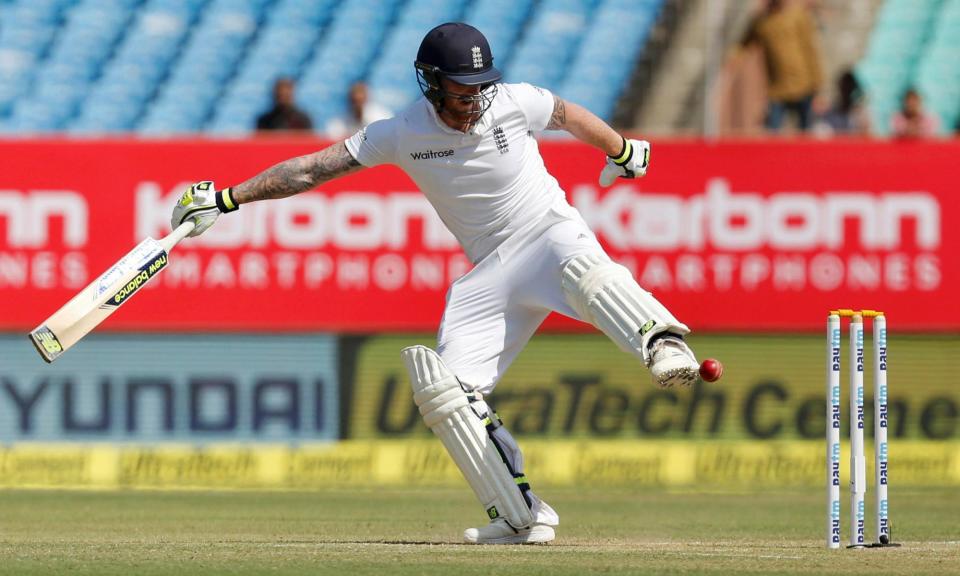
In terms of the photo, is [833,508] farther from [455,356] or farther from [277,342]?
[277,342]

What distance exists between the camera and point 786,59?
12.2 metres

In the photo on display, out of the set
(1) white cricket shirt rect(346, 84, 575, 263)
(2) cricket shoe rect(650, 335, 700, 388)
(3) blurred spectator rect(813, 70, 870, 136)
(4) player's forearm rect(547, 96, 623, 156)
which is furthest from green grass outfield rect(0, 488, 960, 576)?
(3) blurred spectator rect(813, 70, 870, 136)

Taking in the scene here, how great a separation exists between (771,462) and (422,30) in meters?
5.25

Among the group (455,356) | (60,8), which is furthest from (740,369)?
(60,8)

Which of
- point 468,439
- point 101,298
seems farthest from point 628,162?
point 101,298

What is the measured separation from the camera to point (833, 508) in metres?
6.20

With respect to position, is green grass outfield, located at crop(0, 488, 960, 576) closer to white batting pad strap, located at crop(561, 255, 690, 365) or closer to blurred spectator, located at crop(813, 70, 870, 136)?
white batting pad strap, located at crop(561, 255, 690, 365)

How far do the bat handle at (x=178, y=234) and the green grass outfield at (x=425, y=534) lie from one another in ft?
3.73

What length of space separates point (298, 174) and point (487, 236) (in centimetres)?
79

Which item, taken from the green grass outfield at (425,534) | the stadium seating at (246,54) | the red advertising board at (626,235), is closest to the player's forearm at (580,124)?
the green grass outfield at (425,534)

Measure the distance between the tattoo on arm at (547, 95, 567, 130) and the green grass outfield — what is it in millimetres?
1638

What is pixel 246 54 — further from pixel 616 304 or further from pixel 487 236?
pixel 616 304

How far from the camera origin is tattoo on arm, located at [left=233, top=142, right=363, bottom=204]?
22.0 ft

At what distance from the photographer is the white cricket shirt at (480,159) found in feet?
22.0
